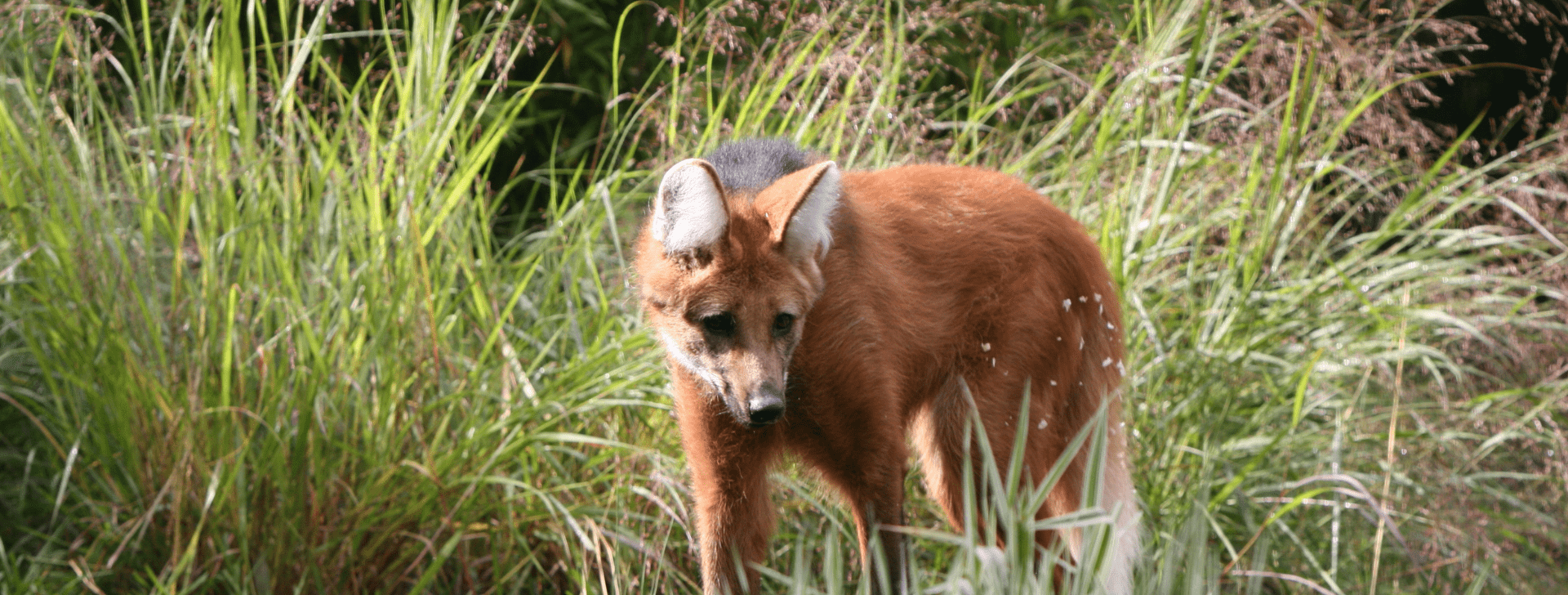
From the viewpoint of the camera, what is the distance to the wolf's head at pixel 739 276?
1.88 meters

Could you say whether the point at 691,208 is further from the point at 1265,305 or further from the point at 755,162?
the point at 1265,305

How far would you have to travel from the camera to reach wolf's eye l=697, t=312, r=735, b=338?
1946mm

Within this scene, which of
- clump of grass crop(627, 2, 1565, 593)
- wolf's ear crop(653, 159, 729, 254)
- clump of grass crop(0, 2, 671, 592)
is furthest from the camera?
clump of grass crop(627, 2, 1565, 593)

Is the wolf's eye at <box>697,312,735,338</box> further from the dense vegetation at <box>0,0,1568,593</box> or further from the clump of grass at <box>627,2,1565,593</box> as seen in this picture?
the clump of grass at <box>627,2,1565,593</box>

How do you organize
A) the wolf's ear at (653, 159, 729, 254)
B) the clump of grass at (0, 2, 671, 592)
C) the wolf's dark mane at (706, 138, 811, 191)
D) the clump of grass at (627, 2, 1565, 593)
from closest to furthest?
the wolf's ear at (653, 159, 729, 254), the wolf's dark mane at (706, 138, 811, 191), the clump of grass at (0, 2, 671, 592), the clump of grass at (627, 2, 1565, 593)

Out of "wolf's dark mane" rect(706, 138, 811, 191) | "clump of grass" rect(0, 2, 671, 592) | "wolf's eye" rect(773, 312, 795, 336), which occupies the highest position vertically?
Answer: "wolf's dark mane" rect(706, 138, 811, 191)

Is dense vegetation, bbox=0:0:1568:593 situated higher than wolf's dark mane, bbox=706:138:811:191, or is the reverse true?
wolf's dark mane, bbox=706:138:811:191

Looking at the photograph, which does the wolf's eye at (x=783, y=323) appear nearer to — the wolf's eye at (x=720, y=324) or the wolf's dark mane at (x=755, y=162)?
the wolf's eye at (x=720, y=324)

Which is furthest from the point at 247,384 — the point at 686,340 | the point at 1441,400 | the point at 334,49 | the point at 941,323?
the point at 1441,400

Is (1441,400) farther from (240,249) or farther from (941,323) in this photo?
(240,249)

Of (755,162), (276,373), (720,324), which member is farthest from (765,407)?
(276,373)

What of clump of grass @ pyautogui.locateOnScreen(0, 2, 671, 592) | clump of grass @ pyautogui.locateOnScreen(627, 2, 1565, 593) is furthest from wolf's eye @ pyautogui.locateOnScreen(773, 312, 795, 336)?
clump of grass @ pyautogui.locateOnScreen(627, 2, 1565, 593)

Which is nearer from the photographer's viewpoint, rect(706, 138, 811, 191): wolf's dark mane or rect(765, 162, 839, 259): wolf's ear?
rect(765, 162, 839, 259): wolf's ear

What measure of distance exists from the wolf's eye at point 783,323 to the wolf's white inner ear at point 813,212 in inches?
4.4
